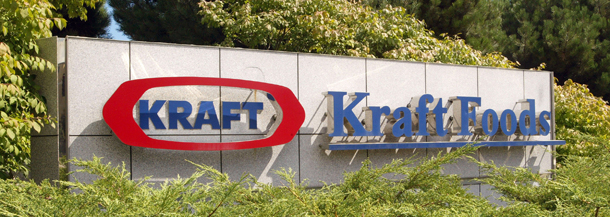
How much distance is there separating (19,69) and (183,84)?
1854 millimetres

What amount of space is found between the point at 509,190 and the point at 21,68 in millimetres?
5242

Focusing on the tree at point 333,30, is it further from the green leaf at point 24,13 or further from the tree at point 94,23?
the tree at point 94,23

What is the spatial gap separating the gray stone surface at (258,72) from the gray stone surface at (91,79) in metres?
1.31

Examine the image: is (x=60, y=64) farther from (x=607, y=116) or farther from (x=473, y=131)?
(x=607, y=116)

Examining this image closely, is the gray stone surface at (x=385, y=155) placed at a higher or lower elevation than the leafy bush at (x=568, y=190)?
lower

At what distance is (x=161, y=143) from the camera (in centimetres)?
602

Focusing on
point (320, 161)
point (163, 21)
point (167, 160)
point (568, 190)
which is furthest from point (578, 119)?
point (163, 21)

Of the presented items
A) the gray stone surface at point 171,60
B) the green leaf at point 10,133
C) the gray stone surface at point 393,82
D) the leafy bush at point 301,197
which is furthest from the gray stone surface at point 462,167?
the green leaf at point 10,133

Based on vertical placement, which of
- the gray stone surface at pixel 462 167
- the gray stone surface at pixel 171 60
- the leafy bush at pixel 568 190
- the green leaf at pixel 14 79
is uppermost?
the gray stone surface at pixel 171 60

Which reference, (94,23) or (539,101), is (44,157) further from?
(94,23)

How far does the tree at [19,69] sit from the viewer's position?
545cm

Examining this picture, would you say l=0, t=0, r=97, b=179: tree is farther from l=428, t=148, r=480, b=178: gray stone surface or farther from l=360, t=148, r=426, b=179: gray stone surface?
l=428, t=148, r=480, b=178: gray stone surface

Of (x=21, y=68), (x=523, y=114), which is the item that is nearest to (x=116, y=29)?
(x=21, y=68)

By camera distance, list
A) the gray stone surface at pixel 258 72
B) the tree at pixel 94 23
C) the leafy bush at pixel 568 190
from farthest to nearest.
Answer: the tree at pixel 94 23
the gray stone surface at pixel 258 72
the leafy bush at pixel 568 190
